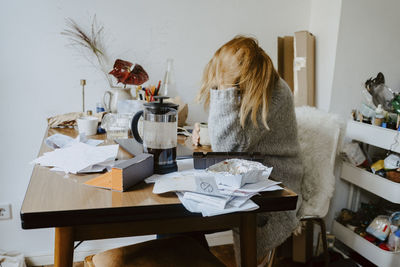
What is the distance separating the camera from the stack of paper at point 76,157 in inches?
36.0

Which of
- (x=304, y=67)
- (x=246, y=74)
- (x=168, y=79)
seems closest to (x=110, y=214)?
(x=246, y=74)

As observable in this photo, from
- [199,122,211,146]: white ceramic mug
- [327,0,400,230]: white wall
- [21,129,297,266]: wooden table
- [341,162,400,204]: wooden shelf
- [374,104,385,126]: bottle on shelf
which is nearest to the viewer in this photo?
[21,129,297,266]: wooden table

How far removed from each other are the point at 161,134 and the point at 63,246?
374 mm

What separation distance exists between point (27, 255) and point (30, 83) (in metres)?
1.03

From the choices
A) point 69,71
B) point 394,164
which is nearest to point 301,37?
point 394,164

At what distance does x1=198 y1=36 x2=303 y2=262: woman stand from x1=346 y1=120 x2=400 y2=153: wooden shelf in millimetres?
687

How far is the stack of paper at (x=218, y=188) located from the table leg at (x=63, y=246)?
209mm

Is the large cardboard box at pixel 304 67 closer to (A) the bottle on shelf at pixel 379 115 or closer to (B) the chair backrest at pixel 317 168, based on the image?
(A) the bottle on shelf at pixel 379 115

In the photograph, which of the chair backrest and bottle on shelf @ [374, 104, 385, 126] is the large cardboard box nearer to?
bottle on shelf @ [374, 104, 385, 126]

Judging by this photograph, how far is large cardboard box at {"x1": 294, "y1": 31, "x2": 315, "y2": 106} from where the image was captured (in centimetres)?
203

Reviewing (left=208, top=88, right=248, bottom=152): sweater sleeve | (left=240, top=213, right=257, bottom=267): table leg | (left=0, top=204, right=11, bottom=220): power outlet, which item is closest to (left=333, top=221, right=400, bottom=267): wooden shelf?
(left=208, top=88, right=248, bottom=152): sweater sleeve

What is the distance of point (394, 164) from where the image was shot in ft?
5.42

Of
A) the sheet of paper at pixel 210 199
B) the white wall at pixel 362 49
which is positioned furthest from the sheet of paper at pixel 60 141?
the white wall at pixel 362 49

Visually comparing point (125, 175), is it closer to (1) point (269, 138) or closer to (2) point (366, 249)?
(1) point (269, 138)
